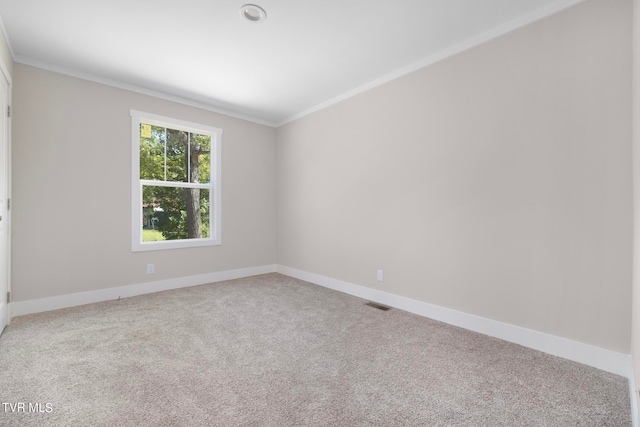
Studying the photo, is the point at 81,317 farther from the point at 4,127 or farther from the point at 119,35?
the point at 119,35

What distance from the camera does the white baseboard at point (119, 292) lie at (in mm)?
2908

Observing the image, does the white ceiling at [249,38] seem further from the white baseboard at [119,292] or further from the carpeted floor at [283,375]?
the carpeted floor at [283,375]

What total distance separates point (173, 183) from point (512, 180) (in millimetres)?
3844

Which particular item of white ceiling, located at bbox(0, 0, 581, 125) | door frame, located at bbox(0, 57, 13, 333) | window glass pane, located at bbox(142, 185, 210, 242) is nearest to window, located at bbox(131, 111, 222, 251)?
window glass pane, located at bbox(142, 185, 210, 242)

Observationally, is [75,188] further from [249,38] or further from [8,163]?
[249,38]

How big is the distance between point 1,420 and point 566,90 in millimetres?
3893

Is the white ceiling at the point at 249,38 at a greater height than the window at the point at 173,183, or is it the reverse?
the white ceiling at the point at 249,38

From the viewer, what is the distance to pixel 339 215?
385 centimetres

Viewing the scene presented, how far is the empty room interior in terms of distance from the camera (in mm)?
1727

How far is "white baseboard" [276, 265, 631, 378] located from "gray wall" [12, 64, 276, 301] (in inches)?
105

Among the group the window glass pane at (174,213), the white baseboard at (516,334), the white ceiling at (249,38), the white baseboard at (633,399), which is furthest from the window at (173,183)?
the white baseboard at (633,399)

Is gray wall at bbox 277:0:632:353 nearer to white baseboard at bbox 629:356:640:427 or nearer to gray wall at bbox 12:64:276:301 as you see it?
white baseboard at bbox 629:356:640:427

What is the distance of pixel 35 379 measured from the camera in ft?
5.84

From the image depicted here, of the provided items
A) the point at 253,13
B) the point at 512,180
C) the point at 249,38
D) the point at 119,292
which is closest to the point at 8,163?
the point at 119,292
